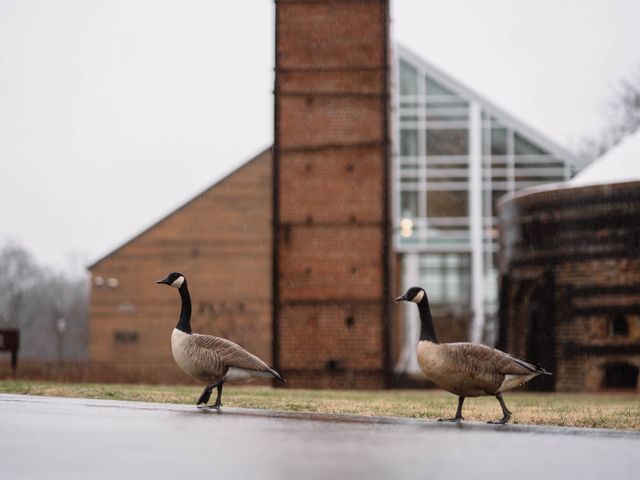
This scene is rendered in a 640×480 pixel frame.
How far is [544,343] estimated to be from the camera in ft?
89.0

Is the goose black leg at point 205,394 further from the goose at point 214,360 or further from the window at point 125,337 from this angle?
the window at point 125,337

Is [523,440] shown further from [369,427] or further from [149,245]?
[149,245]

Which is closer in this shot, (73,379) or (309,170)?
(73,379)

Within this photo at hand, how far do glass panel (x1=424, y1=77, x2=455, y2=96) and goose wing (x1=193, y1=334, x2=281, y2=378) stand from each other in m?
43.5

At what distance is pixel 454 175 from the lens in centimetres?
5444

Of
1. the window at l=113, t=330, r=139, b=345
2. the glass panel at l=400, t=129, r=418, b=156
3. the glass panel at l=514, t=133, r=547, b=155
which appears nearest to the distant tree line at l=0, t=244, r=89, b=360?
the window at l=113, t=330, r=139, b=345

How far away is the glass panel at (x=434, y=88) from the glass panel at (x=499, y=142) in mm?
2741

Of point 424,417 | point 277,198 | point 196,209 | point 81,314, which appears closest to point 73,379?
point 277,198

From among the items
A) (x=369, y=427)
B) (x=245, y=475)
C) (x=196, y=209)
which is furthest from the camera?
(x=196, y=209)

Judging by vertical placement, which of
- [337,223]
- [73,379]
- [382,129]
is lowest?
[73,379]

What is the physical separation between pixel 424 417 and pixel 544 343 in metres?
15.2

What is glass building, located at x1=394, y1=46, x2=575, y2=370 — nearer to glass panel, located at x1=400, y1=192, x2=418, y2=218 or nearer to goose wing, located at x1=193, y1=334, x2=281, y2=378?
glass panel, located at x1=400, y1=192, x2=418, y2=218

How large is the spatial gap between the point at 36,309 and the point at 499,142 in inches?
3675

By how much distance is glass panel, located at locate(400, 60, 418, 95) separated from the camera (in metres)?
54.5
